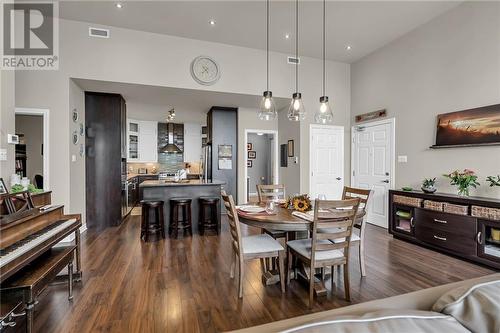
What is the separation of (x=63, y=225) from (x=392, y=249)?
419cm

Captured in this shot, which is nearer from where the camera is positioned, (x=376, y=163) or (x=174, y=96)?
(x=376, y=163)

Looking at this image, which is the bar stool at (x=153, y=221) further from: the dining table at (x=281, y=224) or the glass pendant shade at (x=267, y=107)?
the glass pendant shade at (x=267, y=107)

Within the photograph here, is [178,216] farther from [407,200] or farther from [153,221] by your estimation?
[407,200]

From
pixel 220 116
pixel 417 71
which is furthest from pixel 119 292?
pixel 417 71

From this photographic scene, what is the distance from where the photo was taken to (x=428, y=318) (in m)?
0.69

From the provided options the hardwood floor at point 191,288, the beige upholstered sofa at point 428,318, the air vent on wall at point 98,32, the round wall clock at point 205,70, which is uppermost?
the air vent on wall at point 98,32

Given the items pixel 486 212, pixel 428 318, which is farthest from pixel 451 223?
pixel 428 318

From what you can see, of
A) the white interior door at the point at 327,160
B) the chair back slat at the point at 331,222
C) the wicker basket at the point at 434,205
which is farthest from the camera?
the white interior door at the point at 327,160

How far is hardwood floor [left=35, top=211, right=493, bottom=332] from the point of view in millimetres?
1991

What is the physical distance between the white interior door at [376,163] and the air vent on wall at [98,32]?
529 centimetres

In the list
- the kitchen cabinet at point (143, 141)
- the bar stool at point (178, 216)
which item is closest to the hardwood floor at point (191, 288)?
the bar stool at point (178, 216)

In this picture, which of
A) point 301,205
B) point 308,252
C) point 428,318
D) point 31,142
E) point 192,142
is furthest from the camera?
point 192,142

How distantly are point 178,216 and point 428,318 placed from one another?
4323mm

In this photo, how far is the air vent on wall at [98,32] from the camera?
4.12 m
